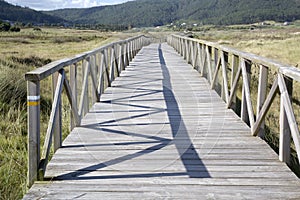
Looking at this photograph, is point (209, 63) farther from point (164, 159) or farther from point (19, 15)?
point (19, 15)

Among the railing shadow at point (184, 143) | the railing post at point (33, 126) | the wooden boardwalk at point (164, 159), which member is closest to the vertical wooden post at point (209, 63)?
the railing shadow at point (184, 143)

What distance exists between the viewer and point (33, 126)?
3305mm

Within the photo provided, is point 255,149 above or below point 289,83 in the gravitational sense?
below

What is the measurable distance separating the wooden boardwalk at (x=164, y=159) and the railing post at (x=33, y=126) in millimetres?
127

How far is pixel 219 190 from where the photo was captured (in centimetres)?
320

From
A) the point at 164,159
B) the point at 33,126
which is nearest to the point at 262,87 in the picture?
the point at 164,159

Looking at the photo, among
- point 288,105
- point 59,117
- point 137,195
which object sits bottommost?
point 137,195

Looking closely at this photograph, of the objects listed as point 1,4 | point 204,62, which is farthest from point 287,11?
point 204,62

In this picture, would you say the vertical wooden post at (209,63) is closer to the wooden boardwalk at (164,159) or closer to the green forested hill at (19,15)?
the wooden boardwalk at (164,159)

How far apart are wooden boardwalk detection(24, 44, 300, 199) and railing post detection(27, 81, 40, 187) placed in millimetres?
127

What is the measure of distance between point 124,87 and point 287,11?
167534 millimetres

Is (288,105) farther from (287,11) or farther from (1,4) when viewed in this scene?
(287,11)

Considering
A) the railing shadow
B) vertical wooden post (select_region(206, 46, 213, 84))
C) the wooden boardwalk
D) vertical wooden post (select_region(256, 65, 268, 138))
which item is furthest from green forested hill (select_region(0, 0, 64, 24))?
vertical wooden post (select_region(256, 65, 268, 138))

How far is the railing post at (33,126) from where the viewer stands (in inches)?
129
